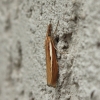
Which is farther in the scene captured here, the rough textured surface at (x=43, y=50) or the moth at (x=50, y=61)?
the moth at (x=50, y=61)

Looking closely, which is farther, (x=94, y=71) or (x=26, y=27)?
(x=26, y=27)

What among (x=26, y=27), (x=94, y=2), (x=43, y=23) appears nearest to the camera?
(x=94, y=2)

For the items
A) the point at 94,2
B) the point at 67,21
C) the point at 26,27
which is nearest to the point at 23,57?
the point at 26,27

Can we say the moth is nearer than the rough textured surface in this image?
No

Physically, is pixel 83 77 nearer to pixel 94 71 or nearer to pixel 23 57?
pixel 94 71
